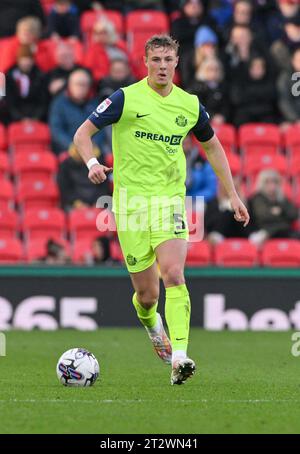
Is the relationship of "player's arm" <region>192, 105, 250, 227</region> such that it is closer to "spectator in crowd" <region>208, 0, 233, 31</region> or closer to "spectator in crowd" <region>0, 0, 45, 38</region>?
"spectator in crowd" <region>0, 0, 45, 38</region>

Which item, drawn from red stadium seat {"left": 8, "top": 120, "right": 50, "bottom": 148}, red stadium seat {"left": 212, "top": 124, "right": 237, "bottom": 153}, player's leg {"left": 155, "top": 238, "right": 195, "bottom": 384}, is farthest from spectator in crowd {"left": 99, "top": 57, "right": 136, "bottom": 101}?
player's leg {"left": 155, "top": 238, "right": 195, "bottom": 384}

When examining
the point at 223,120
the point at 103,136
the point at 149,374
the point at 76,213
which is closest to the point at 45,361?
the point at 149,374

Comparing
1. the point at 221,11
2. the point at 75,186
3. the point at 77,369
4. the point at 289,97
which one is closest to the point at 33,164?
the point at 75,186

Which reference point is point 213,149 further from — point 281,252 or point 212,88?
point 212,88

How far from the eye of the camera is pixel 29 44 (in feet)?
60.0

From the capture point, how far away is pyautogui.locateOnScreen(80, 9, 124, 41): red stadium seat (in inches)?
762

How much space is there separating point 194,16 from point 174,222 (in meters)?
10.7

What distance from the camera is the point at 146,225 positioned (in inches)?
361

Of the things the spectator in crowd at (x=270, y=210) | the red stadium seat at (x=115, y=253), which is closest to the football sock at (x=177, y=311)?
the red stadium seat at (x=115, y=253)

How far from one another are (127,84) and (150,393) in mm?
9899

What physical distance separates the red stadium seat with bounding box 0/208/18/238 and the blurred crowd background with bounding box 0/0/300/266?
0.01 m

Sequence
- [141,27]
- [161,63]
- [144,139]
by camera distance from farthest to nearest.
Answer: [141,27], [144,139], [161,63]

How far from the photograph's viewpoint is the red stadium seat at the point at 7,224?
1672 centimetres

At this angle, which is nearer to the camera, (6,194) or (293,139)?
(6,194)
